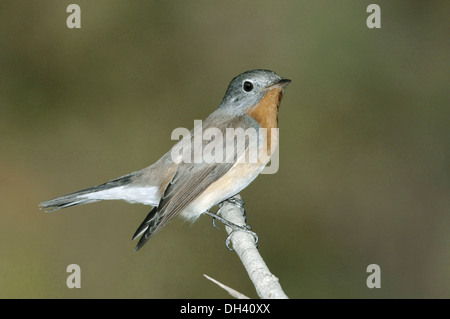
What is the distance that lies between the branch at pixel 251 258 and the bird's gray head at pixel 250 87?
2.67 feet

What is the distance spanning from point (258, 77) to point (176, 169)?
92 cm

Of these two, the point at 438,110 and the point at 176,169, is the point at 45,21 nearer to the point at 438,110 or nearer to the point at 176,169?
the point at 176,169

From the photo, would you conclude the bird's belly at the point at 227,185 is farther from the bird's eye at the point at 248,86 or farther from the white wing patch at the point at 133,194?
the bird's eye at the point at 248,86

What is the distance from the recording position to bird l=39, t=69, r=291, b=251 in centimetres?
444

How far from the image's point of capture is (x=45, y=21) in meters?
6.68

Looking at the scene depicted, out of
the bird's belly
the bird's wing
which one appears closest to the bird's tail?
the bird's wing

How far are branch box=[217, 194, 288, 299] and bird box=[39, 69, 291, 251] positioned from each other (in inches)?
9.4

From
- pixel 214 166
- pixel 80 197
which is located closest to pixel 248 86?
pixel 214 166

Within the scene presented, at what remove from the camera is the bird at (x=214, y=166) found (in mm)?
4438

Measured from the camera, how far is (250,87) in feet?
15.3

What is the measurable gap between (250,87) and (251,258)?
151 centimetres

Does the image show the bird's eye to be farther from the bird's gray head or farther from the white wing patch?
the white wing patch

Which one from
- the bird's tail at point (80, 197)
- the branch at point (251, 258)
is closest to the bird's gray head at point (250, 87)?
the branch at point (251, 258)
